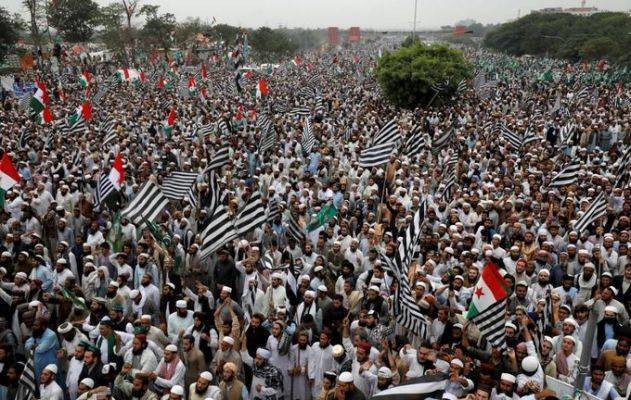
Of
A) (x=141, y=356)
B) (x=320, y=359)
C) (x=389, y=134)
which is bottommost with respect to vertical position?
(x=320, y=359)

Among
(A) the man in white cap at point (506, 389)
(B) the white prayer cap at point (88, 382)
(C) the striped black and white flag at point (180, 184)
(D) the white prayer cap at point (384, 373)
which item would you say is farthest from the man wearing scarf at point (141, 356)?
(C) the striped black and white flag at point (180, 184)

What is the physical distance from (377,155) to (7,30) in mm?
34818

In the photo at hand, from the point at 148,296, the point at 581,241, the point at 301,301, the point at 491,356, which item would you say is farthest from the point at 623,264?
the point at 148,296

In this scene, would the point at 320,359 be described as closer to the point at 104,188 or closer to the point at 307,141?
the point at 104,188

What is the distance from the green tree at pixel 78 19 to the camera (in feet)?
159

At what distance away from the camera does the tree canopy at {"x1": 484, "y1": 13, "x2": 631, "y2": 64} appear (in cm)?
5006

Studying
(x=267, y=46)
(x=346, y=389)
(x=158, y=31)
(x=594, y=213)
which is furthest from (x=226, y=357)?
(x=267, y=46)

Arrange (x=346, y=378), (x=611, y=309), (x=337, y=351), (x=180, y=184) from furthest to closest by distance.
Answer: (x=180, y=184), (x=611, y=309), (x=337, y=351), (x=346, y=378)

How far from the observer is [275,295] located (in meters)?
6.62

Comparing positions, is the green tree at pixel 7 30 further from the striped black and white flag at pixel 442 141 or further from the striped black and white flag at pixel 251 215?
the striped black and white flag at pixel 251 215

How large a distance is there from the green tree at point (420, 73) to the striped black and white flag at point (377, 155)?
13.1 meters

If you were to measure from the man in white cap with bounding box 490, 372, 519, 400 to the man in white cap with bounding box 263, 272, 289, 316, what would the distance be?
270cm

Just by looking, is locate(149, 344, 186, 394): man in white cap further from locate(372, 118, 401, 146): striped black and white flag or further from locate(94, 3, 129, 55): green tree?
locate(94, 3, 129, 55): green tree

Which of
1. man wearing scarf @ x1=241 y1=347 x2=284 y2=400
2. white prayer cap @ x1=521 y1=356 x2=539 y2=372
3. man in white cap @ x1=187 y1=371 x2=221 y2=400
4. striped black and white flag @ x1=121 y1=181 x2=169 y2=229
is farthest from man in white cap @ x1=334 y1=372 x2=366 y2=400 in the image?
striped black and white flag @ x1=121 y1=181 x2=169 y2=229
